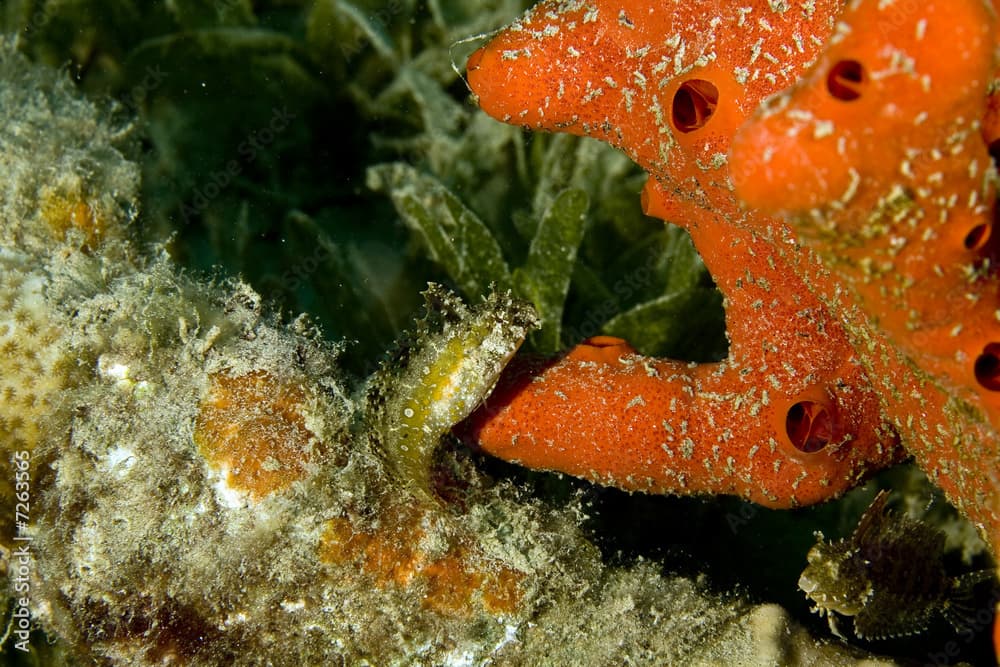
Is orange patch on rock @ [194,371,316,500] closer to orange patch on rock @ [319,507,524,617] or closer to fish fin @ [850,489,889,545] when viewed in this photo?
orange patch on rock @ [319,507,524,617]

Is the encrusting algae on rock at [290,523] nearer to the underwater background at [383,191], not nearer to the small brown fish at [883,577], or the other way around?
the small brown fish at [883,577]

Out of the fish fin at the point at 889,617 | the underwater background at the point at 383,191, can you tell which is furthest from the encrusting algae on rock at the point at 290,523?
the underwater background at the point at 383,191

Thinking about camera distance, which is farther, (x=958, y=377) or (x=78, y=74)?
(x=78, y=74)

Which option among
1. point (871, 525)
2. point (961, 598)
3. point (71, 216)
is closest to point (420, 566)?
point (871, 525)

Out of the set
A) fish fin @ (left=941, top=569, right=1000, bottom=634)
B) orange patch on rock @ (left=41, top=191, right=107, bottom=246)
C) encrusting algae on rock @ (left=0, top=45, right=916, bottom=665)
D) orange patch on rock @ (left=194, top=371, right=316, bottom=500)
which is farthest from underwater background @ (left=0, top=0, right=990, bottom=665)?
orange patch on rock @ (left=194, top=371, right=316, bottom=500)

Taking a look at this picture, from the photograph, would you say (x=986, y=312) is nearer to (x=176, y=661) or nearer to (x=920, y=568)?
(x=920, y=568)

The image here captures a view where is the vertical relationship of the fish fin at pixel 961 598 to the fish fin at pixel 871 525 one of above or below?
below

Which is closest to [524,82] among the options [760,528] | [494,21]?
[760,528]
